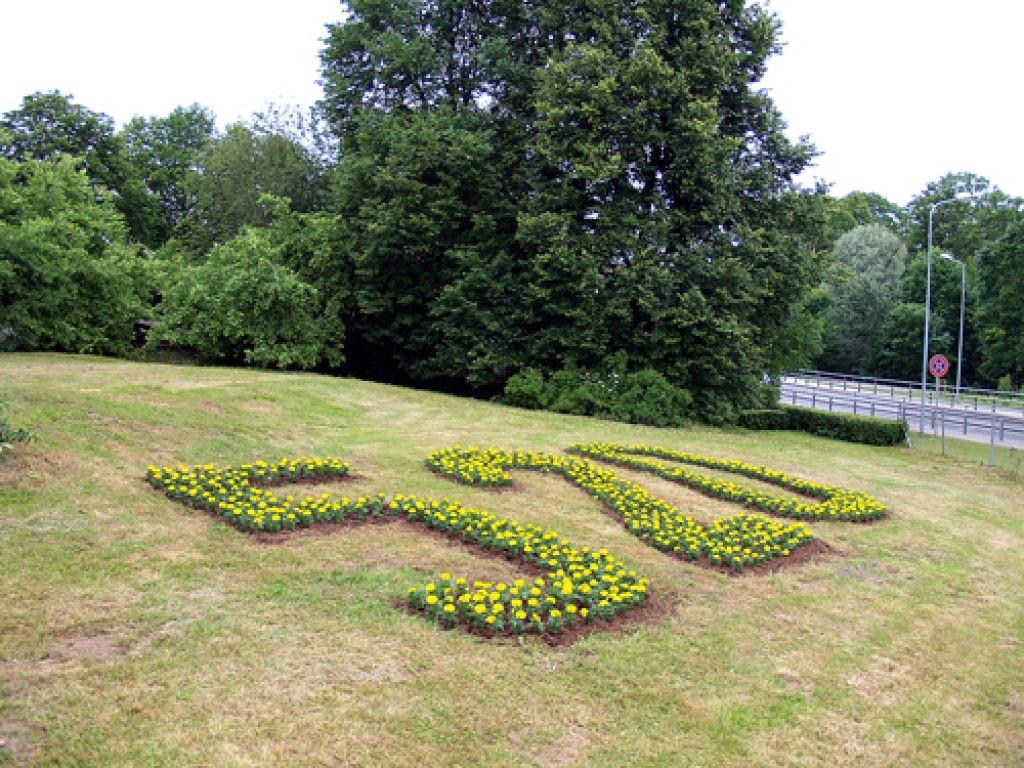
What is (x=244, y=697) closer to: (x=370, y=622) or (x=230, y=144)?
(x=370, y=622)

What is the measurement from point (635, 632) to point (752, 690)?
0.95m

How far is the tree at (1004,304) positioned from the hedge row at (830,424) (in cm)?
2702

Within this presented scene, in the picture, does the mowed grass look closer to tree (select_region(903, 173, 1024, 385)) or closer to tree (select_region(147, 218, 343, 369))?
tree (select_region(147, 218, 343, 369))

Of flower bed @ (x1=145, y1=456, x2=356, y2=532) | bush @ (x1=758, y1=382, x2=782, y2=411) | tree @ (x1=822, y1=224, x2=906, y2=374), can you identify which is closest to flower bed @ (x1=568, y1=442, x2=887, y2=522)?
flower bed @ (x1=145, y1=456, x2=356, y2=532)

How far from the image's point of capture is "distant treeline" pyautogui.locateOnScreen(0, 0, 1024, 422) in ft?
63.6

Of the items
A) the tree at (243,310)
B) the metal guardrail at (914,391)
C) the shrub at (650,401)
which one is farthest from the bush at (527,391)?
the metal guardrail at (914,391)

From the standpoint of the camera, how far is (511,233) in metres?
23.2

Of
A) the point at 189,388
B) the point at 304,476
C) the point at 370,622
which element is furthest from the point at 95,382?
the point at 370,622

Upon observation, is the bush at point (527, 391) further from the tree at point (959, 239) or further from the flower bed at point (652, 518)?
the tree at point (959, 239)

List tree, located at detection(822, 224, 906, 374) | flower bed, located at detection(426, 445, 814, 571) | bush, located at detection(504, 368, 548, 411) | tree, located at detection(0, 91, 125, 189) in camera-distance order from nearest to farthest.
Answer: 1. flower bed, located at detection(426, 445, 814, 571)
2. bush, located at detection(504, 368, 548, 411)
3. tree, located at detection(0, 91, 125, 189)
4. tree, located at detection(822, 224, 906, 374)

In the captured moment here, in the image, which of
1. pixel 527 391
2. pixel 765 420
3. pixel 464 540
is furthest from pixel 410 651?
pixel 765 420

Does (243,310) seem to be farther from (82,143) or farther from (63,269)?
(82,143)

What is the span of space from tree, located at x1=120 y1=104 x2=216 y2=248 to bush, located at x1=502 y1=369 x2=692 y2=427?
3246 cm

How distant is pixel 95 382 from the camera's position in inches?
466
